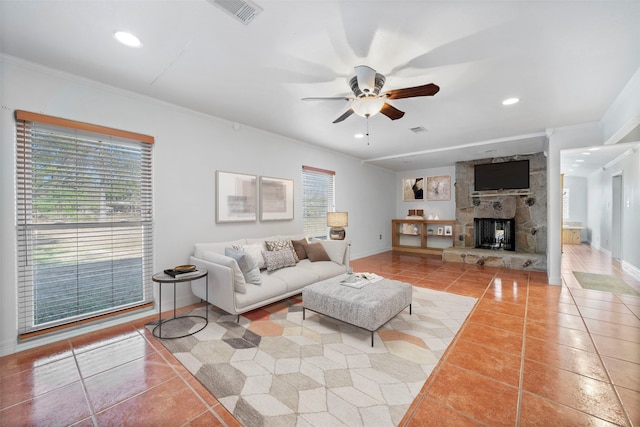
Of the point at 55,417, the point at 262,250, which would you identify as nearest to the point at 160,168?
the point at 262,250

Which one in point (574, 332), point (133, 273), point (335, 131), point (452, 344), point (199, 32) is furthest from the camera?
point (335, 131)

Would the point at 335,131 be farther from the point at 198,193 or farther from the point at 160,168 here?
the point at 160,168

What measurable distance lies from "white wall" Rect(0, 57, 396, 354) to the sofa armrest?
467 millimetres

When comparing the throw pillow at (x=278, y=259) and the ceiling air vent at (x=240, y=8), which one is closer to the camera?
the ceiling air vent at (x=240, y=8)

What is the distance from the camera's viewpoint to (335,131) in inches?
169

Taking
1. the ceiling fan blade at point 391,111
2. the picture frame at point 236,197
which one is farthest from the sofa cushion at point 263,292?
the ceiling fan blade at point 391,111

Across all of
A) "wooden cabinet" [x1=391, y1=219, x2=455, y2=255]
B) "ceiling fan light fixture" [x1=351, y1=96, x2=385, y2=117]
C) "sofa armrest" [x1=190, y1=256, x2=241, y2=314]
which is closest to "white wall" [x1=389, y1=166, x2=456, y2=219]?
"wooden cabinet" [x1=391, y1=219, x2=455, y2=255]

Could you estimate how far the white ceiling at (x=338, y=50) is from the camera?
172 centimetres

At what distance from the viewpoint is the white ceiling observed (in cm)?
172

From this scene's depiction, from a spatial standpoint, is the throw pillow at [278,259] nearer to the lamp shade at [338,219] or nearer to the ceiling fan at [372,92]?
the lamp shade at [338,219]

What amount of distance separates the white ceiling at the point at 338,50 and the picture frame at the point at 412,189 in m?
4.23

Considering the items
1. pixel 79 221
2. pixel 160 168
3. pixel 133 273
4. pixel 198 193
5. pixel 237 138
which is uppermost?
pixel 237 138

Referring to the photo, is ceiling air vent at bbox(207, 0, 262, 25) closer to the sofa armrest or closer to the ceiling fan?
the ceiling fan

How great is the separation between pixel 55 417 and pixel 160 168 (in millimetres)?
2435
